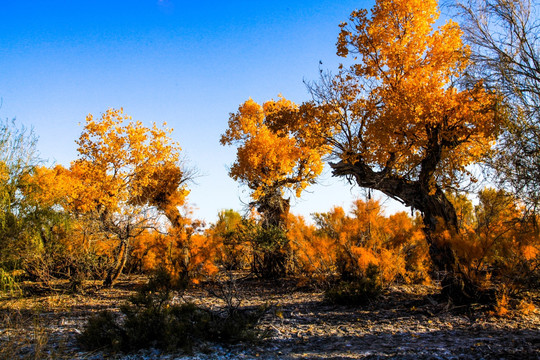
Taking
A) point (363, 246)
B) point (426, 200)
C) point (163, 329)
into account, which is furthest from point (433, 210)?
point (163, 329)

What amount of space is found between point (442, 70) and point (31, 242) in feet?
35.4

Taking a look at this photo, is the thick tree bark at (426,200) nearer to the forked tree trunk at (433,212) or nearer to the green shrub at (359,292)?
the forked tree trunk at (433,212)

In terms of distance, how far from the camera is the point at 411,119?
8250 millimetres

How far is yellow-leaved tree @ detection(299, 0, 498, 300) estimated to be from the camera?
325 inches

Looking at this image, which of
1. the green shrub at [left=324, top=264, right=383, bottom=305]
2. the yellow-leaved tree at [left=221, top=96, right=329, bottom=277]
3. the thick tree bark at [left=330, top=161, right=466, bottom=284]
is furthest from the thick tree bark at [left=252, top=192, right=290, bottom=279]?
the thick tree bark at [left=330, top=161, right=466, bottom=284]

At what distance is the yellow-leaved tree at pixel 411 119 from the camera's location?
826 centimetres

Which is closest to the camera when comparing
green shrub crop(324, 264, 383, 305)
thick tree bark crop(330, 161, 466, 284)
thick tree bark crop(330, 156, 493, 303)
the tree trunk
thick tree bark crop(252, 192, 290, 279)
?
thick tree bark crop(330, 156, 493, 303)

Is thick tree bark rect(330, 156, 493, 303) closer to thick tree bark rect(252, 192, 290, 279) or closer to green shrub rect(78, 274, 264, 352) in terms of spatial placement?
green shrub rect(78, 274, 264, 352)

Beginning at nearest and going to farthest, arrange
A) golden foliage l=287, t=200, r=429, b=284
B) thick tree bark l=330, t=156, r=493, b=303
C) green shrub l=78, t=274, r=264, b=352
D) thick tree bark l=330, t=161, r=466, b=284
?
1. green shrub l=78, t=274, r=264, b=352
2. thick tree bark l=330, t=156, r=493, b=303
3. thick tree bark l=330, t=161, r=466, b=284
4. golden foliage l=287, t=200, r=429, b=284

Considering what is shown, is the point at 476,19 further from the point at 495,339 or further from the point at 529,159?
the point at 495,339

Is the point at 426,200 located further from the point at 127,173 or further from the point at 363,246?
the point at 127,173

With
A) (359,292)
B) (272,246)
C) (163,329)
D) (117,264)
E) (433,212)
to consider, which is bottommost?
(163,329)

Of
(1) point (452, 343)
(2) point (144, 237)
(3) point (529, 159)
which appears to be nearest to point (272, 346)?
(1) point (452, 343)

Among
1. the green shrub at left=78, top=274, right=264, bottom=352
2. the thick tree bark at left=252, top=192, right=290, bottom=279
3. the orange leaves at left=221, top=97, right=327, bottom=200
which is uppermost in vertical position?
the orange leaves at left=221, top=97, right=327, bottom=200
